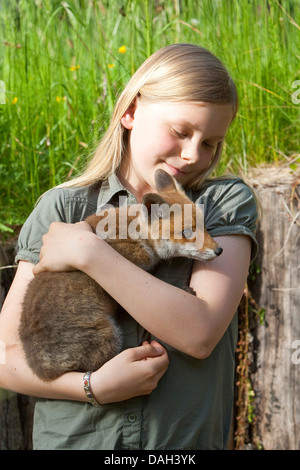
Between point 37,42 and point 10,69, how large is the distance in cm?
30

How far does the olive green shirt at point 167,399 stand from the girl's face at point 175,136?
18cm

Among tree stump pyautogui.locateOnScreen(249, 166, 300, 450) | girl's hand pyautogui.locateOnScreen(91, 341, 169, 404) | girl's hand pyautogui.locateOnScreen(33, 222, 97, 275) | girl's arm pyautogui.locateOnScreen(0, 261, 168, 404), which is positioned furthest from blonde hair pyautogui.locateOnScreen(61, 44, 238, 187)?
tree stump pyautogui.locateOnScreen(249, 166, 300, 450)

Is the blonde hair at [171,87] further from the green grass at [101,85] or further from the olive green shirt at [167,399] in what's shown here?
the green grass at [101,85]

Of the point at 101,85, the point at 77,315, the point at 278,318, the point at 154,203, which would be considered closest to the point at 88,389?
the point at 77,315

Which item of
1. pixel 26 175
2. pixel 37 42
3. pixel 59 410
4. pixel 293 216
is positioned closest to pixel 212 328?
pixel 59 410

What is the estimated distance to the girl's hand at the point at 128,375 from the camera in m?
2.00

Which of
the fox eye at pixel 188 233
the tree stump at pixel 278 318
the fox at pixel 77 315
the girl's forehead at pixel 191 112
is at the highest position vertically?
the girl's forehead at pixel 191 112

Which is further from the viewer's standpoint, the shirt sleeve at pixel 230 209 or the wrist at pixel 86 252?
the shirt sleeve at pixel 230 209

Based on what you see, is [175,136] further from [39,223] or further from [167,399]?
[167,399]

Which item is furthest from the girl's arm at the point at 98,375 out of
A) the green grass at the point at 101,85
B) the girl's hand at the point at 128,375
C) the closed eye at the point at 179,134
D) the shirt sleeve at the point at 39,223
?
the green grass at the point at 101,85

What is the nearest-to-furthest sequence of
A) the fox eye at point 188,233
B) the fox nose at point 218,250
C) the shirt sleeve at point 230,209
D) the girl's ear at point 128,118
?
the fox nose at point 218,250
the shirt sleeve at point 230,209
the fox eye at point 188,233
the girl's ear at point 128,118

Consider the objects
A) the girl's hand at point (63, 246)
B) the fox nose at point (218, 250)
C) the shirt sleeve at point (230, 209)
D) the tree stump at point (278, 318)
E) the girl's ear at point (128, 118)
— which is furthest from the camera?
the tree stump at point (278, 318)

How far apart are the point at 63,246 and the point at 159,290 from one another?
0.43m
